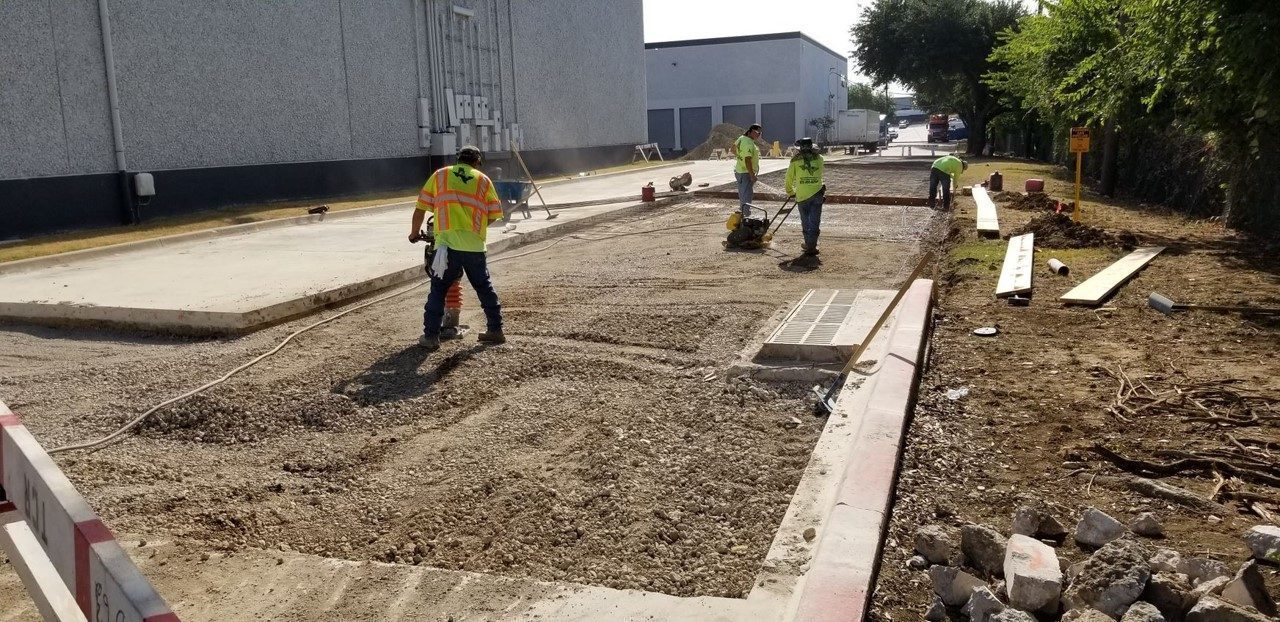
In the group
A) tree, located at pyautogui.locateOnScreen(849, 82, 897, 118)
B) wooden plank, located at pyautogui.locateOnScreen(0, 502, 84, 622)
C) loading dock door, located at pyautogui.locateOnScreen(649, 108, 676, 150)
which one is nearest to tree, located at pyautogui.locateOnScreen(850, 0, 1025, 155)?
loading dock door, located at pyautogui.locateOnScreen(649, 108, 676, 150)

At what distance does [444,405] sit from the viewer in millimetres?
6445

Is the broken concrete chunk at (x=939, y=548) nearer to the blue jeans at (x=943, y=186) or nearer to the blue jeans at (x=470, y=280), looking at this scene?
the blue jeans at (x=470, y=280)

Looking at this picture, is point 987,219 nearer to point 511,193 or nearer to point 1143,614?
point 511,193

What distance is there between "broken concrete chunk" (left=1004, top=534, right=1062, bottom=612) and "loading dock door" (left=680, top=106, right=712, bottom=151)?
Result: 199 feet

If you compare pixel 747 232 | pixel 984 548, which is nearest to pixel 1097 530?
pixel 984 548

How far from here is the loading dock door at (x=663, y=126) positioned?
63.9 metres

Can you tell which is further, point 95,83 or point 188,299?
point 95,83

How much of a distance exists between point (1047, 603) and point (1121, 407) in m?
2.86

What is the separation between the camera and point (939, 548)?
3994 millimetres

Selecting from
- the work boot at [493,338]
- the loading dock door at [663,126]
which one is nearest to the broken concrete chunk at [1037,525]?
the work boot at [493,338]

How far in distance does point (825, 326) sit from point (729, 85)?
56.6 meters

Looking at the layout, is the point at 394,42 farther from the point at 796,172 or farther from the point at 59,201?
the point at 796,172

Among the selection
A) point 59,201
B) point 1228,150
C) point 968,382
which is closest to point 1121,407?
point 968,382

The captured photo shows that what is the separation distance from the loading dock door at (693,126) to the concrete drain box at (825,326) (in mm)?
54603
